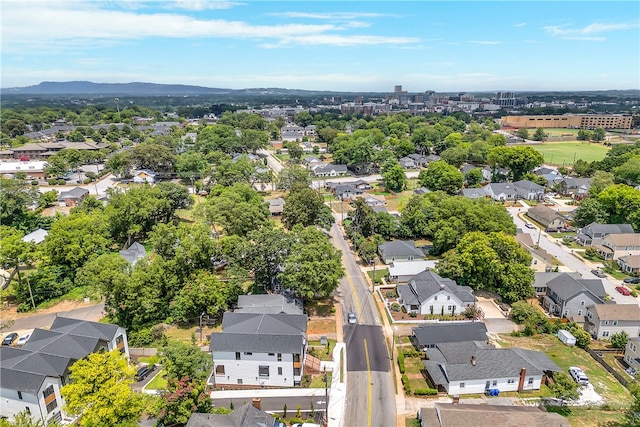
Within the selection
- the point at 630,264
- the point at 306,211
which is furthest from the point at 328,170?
the point at 630,264

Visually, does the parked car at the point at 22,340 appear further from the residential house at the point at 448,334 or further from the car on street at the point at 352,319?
the residential house at the point at 448,334

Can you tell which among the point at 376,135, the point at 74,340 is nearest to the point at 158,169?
the point at 376,135

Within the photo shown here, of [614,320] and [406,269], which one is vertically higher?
[406,269]

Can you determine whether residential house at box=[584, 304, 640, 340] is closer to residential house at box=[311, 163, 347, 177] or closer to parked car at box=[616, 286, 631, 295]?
parked car at box=[616, 286, 631, 295]

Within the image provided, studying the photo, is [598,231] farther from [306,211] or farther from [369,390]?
[369,390]

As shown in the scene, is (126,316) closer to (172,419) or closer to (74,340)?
(74,340)

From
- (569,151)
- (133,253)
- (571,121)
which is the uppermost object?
(571,121)

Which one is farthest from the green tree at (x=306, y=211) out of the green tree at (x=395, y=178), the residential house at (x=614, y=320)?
the residential house at (x=614, y=320)
